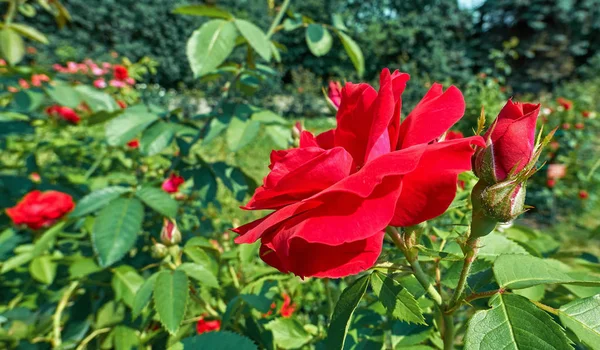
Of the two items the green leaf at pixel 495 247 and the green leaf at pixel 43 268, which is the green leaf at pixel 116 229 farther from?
the green leaf at pixel 495 247

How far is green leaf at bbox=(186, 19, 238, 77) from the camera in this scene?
2.50 feet

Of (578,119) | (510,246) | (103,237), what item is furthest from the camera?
(578,119)

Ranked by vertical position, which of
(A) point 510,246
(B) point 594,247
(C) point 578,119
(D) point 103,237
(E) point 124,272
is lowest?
(B) point 594,247

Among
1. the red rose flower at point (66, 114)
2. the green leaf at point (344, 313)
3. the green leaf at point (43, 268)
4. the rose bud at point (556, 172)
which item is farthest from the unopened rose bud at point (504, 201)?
the rose bud at point (556, 172)

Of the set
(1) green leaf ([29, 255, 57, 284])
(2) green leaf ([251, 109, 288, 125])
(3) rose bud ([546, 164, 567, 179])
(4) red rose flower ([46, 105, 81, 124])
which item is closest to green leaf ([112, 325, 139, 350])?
(1) green leaf ([29, 255, 57, 284])

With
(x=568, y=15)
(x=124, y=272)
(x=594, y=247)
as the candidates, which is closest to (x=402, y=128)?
(x=124, y=272)

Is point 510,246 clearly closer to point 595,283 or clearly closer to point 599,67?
point 595,283

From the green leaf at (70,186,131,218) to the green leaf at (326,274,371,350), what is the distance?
0.58 meters

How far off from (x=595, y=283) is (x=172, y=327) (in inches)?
18.0

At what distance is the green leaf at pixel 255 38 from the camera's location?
81cm

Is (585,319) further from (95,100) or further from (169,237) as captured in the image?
(95,100)

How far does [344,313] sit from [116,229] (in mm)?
527

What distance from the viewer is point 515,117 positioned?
310 millimetres

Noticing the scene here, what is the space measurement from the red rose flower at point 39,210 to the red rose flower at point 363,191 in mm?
885
